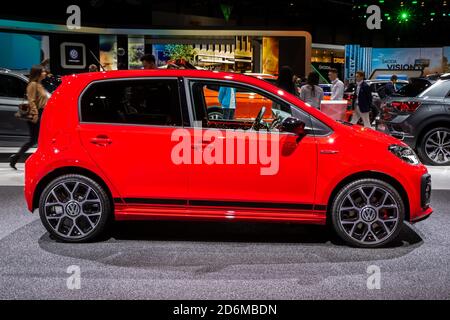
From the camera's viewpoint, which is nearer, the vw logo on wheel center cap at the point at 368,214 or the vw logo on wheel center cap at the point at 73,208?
the vw logo on wheel center cap at the point at 368,214

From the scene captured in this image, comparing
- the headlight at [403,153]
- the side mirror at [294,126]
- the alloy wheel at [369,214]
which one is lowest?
the alloy wheel at [369,214]

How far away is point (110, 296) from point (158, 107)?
1.94 m

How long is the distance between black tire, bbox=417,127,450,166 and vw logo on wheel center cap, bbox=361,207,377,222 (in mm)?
5087

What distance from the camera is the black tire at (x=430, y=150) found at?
374 inches

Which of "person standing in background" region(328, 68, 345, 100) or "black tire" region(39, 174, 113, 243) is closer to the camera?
→ "black tire" region(39, 174, 113, 243)

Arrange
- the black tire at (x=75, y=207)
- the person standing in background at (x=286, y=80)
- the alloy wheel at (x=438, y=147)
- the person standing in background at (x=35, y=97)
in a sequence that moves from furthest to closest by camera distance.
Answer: the alloy wheel at (x=438, y=147)
the person standing in background at (x=286, y=80)
the person standing in background at (x=35, y=97)
the black tire at (x=75, y=207)

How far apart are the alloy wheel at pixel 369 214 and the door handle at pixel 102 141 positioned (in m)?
2.23

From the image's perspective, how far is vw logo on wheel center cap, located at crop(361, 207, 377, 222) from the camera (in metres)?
4.97

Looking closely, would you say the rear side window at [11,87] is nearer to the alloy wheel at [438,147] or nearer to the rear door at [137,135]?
the rear door at [137,135]

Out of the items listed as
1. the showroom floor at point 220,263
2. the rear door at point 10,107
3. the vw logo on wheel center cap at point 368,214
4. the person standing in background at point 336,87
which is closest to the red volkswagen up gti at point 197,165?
the vw logo on wheel center cap at point 368,214

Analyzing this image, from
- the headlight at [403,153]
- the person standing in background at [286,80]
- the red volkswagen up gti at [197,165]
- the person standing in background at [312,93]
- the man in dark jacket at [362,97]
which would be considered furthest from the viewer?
the man in dark jacket at [362,97]

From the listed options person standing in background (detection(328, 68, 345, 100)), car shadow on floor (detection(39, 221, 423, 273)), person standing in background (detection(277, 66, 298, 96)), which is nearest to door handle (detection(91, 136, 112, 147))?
car shadow on floor (detection(39, 221, 423, 273))

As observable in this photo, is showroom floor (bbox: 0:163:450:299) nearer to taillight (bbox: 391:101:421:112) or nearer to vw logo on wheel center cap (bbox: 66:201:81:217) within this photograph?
vw logo on wheel center cap (bbox: 66:201:81:217)
